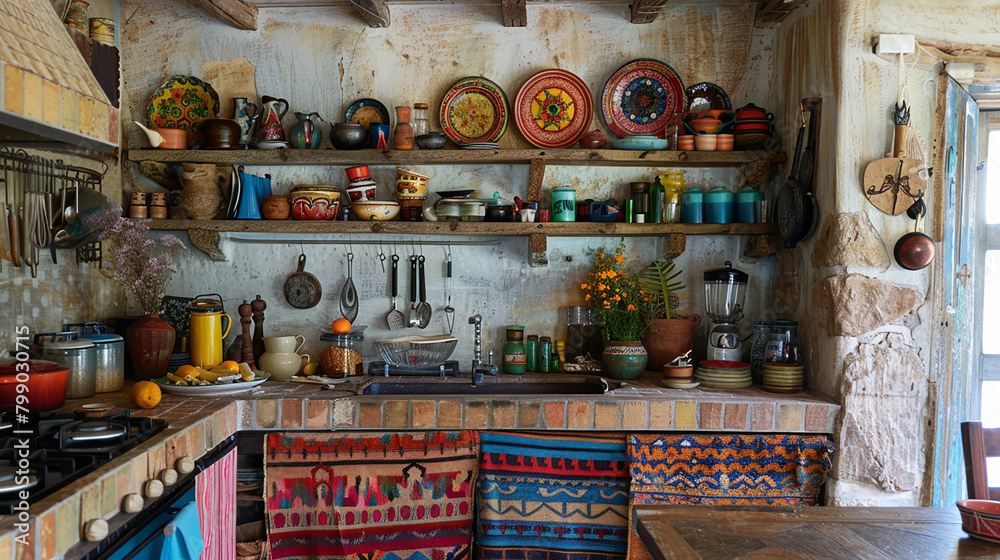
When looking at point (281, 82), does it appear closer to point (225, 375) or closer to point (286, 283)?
point (286, 283)

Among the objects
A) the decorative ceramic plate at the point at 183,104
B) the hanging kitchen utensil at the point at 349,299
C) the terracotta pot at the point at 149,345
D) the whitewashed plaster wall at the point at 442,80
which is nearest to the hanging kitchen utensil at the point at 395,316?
the whitewashed plaster wall at the point at 442,80

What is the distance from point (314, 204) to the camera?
2.92 m

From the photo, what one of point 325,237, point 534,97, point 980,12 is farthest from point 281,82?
point 980,12

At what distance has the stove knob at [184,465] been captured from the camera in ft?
5.93

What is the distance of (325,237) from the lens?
3.14m

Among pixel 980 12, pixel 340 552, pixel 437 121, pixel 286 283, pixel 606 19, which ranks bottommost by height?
pixel 340 552

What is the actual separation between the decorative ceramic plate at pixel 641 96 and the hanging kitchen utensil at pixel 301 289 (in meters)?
1.54

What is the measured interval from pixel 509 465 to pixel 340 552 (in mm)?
666

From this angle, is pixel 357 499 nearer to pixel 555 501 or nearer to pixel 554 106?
pixel 555 501

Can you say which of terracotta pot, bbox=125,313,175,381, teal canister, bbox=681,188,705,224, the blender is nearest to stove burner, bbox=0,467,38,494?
terracotta pot, bbox=125,313,175,381

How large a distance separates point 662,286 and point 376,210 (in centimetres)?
132

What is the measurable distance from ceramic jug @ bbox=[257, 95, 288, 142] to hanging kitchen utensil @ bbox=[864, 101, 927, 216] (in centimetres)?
237

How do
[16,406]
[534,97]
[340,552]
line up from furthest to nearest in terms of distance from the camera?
[534,97] < [340,552] < [16,406]

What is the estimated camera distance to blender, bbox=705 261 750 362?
2.86 m
